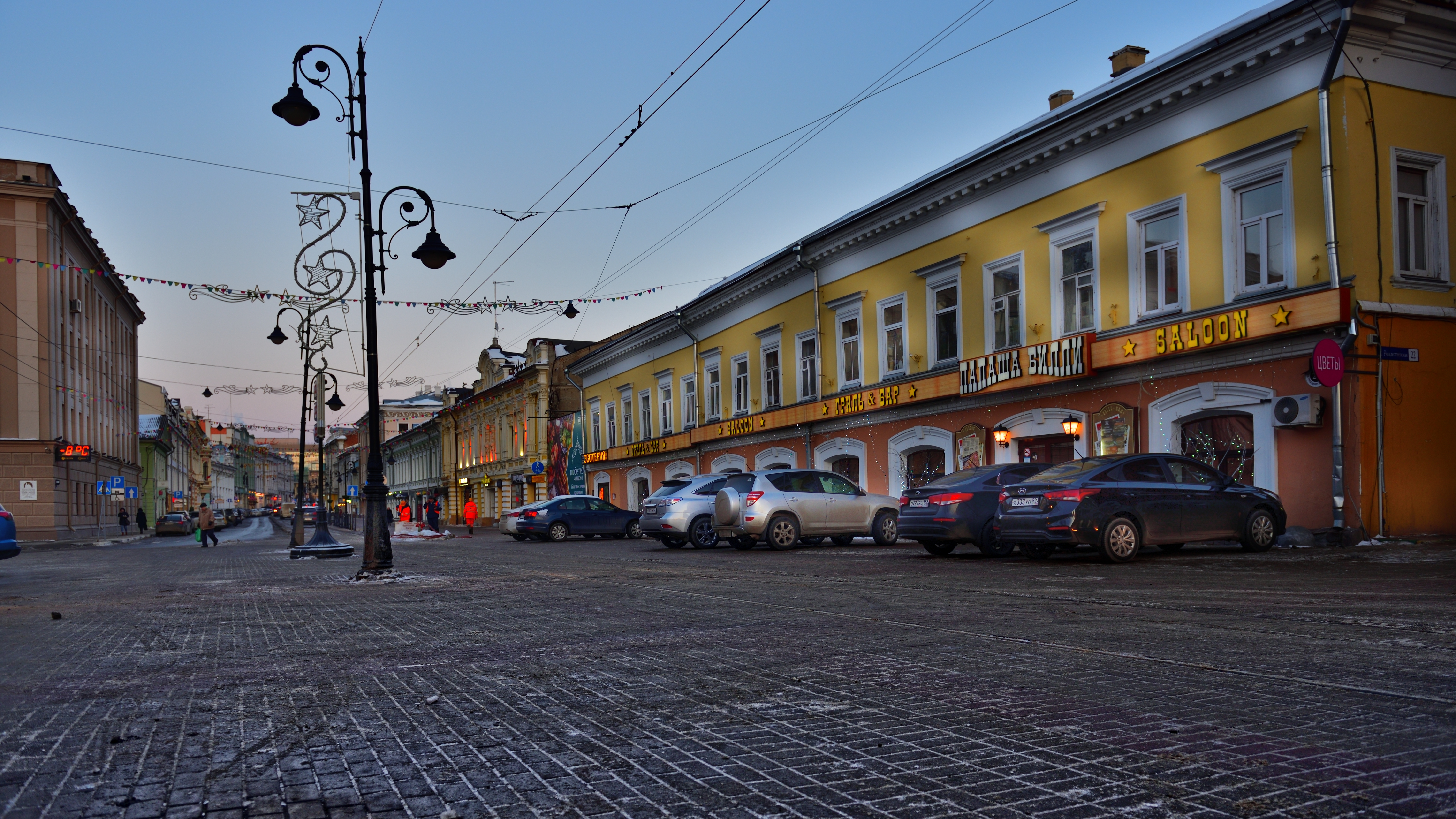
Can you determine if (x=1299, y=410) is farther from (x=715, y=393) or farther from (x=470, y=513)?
(x=470, y=513)

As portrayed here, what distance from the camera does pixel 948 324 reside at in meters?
25.5

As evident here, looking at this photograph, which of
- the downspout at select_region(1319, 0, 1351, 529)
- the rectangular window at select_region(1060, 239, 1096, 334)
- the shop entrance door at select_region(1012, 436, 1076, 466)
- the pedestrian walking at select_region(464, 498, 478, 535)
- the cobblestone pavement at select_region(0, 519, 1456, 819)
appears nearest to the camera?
the cobblestone pavement at select_region(0, 519, 1456, 819)

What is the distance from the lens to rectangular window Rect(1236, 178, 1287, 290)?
17.3m

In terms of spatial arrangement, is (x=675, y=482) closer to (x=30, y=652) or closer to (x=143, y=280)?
(x=143, y=280)

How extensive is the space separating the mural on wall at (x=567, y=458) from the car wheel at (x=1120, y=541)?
1519 inches

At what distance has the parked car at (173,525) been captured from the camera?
62.1 metres

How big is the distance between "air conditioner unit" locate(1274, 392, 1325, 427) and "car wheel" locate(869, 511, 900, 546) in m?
7.55

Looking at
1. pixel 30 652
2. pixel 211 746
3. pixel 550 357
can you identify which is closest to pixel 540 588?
pixel 30 652

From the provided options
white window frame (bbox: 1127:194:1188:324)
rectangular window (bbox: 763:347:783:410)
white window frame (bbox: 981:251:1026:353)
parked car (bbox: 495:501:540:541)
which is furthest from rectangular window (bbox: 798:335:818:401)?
white window frame (bbox: 1127:194:1188:324)

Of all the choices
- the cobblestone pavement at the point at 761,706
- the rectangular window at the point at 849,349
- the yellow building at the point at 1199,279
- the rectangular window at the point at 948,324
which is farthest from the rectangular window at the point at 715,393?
the cobblestone pavement at the point at 761,706

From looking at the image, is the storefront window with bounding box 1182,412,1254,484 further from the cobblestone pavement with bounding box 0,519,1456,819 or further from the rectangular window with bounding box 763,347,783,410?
the rectangular window with bounding box 763,347,783,410

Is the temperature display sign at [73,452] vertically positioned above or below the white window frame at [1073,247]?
below

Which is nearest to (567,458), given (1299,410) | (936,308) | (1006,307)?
(936,308)

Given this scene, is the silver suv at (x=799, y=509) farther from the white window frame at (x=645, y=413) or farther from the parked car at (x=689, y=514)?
the white window frame at (x=645, y=413)
